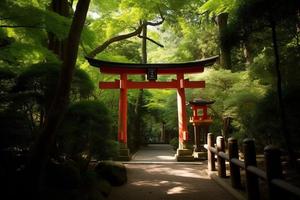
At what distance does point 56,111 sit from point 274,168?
328 centimetres

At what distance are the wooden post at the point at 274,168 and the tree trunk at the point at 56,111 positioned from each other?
3.15 metres

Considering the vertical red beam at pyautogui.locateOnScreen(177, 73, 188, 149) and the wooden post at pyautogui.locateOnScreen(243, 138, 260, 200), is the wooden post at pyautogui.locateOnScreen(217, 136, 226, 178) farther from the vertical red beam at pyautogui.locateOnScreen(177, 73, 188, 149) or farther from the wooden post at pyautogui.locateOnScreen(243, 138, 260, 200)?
the vertical red beam at pyautogui.locateOnScreen(177, 73, 188, 149)

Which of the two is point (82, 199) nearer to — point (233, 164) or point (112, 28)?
point (233, 164)

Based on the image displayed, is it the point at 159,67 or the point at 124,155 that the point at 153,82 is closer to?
the point at 159,67

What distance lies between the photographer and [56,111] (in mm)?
4754

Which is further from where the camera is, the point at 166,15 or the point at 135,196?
the point at 166,15

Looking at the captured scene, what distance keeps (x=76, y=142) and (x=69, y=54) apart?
2.05m

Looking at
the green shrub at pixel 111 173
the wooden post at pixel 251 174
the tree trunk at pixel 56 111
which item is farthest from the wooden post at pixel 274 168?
the green shrub at pixel 111 173

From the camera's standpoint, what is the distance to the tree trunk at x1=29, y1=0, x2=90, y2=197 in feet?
15.2


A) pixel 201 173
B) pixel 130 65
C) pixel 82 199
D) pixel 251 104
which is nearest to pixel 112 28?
pixel 130 65

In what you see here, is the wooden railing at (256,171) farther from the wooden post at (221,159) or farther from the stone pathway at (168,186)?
the stone pathway at (168,186)

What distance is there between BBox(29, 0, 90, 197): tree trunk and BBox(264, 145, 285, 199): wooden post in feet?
10.3

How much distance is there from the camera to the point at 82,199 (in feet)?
16.8

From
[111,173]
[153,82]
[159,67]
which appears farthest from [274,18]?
[153,82]
